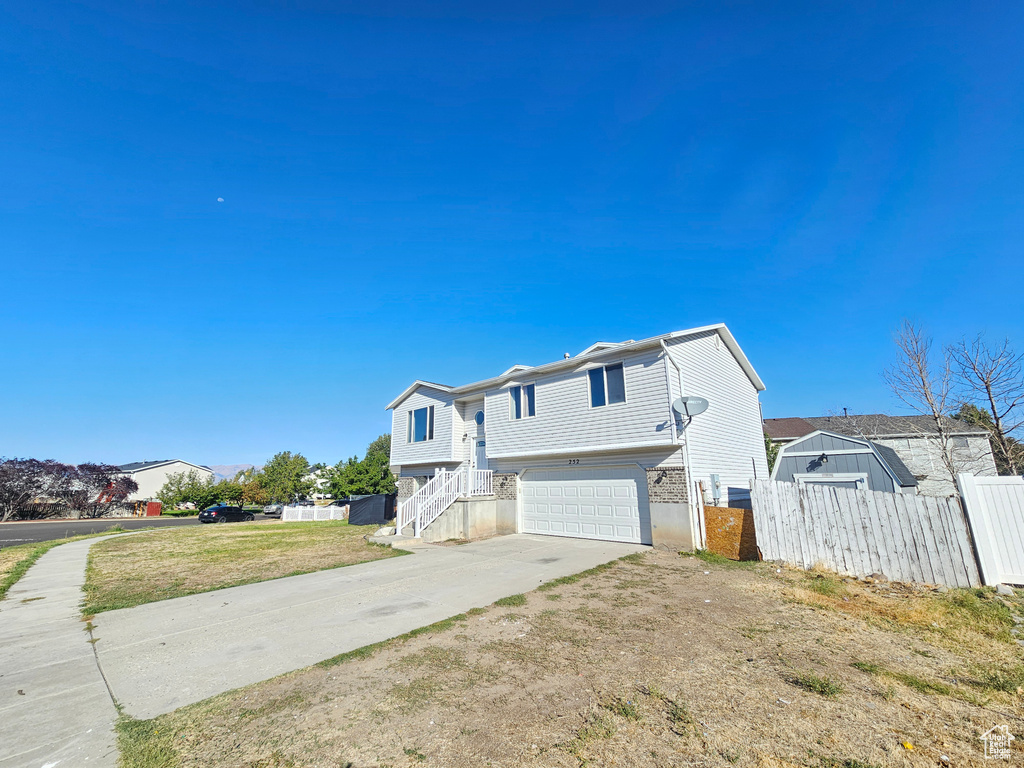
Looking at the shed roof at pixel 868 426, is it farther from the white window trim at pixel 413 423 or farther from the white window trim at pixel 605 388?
the white window trim at pixel 413 423

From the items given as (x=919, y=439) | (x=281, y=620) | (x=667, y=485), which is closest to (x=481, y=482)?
(x=667, y=485)

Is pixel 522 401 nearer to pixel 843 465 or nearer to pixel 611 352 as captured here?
pixel 611 352

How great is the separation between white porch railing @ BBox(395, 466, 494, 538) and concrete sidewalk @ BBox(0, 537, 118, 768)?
8.15m

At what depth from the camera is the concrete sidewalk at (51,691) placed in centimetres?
334

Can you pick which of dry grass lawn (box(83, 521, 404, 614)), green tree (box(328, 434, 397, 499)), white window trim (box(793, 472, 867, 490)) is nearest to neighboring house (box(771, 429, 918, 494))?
white window trim (box(793, 472, 867, 490))

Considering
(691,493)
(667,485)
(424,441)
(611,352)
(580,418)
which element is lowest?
(691,493)

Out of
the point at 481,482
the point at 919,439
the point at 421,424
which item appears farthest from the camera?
the point at 919,439

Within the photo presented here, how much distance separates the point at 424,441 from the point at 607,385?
10783 mm

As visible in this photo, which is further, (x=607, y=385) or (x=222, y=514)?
(x=222, y=514)

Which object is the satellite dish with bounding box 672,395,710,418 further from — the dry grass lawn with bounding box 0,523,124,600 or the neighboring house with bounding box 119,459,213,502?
the neighboring house with bounding box 119,459,213,502

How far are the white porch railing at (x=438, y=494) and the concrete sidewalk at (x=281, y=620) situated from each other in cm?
333

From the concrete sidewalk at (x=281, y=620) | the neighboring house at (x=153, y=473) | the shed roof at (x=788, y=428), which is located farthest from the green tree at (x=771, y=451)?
the neighboring house at (x=153, y=473)

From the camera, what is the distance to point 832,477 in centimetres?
1536

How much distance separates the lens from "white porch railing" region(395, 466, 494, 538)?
48.5 feet
